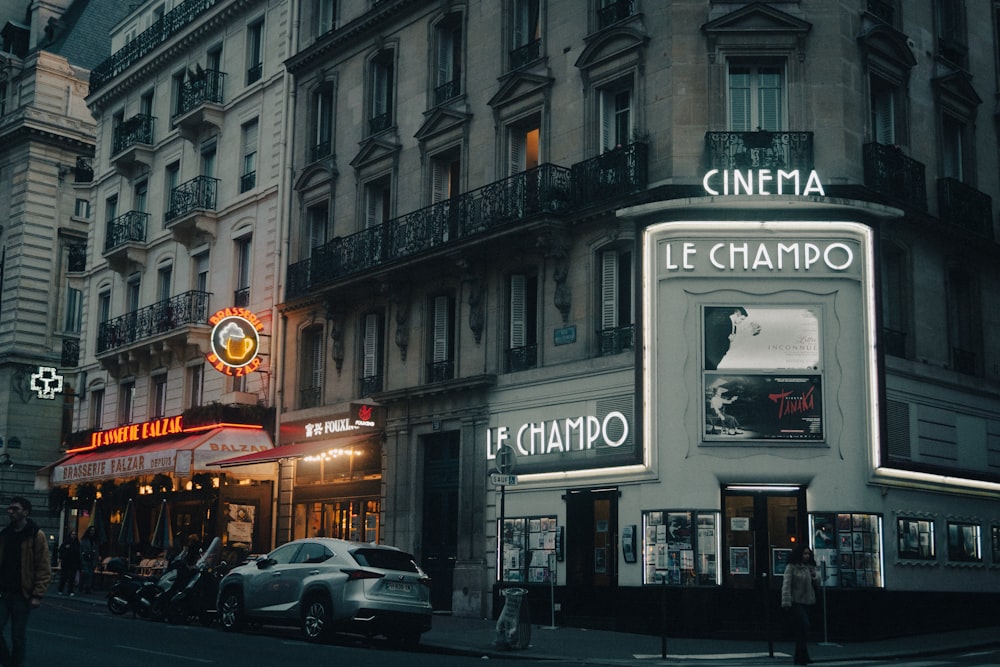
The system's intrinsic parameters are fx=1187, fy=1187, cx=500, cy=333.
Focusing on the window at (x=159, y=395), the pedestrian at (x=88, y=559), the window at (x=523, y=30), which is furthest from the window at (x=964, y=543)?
the window at (x=159, y=395)

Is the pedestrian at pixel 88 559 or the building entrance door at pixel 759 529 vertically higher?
the building entrance door at pixel 759 529

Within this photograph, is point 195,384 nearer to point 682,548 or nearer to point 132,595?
point 132,595

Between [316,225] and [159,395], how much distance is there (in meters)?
9.68

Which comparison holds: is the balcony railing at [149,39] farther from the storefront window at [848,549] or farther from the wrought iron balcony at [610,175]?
the storefront window at [848,549]

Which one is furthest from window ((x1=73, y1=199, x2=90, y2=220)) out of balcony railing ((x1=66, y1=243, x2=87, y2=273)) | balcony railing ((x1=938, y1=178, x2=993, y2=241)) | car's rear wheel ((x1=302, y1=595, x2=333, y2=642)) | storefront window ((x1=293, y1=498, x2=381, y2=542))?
balcony railing ((x1=938, y1=178, x2=993, y2=241))

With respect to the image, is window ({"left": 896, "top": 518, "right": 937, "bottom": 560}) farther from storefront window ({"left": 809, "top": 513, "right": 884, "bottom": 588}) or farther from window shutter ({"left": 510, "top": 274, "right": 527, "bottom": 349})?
window shutter ({"left": 510, "top": 274, "right": 527, "bottom": 349})

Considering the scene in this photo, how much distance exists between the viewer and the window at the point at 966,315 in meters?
25.7

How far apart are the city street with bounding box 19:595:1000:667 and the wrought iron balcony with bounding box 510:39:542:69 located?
12694mm

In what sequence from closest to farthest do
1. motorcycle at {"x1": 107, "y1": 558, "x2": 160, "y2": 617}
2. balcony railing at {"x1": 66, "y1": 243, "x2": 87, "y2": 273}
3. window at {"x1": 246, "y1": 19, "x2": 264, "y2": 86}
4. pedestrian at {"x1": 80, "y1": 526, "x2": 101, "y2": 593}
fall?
motorcycle at {"x1": 107, "y1": 558, "x2": 160, "y2": 617} < pedestrian at {"x1": 80, "y1": 526, "x2": 101, "y2": 593} < window at {"x1": 246, "y1": 19, "x2": 264, "y2": 86} < balcony railing at {"x1": 66, "y1": 243, "x2": 87, "y2": 273}

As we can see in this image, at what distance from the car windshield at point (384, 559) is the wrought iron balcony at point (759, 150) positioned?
30.8 feet

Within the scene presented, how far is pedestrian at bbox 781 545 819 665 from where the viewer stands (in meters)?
16.6

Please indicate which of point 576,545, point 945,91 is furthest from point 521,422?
point 945,91

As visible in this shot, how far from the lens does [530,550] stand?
24281mm

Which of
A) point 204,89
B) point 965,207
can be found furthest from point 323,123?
point 965,207
